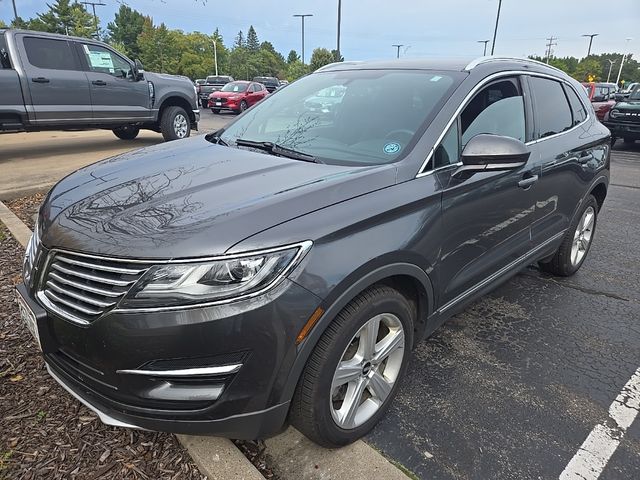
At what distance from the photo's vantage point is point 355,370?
2107 millimetres

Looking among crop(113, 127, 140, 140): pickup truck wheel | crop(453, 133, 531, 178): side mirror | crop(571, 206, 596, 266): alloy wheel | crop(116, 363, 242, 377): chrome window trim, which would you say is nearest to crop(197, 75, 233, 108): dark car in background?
crop(113, 127, 140, 140): pickup truck wheel

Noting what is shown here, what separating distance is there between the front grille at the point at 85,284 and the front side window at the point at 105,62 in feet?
28.0

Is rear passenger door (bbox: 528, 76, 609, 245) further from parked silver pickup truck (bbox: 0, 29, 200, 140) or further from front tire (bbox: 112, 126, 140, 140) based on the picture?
front tire (bbox: 112, 126, 140, 140)

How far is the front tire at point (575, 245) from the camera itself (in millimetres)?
3984

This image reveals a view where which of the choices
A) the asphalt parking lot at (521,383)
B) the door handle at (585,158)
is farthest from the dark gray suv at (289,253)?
the door handle at (585,158)

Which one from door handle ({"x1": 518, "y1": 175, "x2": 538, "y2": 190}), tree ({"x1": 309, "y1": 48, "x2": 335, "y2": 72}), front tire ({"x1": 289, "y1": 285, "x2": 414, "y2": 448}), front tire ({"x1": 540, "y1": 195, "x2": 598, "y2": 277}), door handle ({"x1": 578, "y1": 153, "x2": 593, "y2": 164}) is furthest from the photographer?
tree ({"x1": 309, "y1": 48, "x2": 335, "y2": 72})

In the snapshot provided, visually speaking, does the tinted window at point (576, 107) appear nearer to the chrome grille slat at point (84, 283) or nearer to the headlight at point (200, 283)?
the headlight at point (200, 283)

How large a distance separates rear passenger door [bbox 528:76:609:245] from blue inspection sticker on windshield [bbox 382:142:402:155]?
1245 millimetres

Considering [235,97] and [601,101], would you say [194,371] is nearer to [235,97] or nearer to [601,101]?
[601,101]

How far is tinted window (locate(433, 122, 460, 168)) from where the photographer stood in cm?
242

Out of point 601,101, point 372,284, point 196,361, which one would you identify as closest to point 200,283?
point 196,361

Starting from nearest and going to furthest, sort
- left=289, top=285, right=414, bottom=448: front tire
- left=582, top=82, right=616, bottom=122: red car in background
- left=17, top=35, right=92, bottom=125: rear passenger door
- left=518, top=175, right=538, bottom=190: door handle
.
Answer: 1. left=289, top=285, right=414, bottom=448: front tire
2. left=518, top=175, right=538, bottom=190: door handle
3. left=17, top=35, right=92, bottom=125: rear passenger door
4. left=582, top=82, right=616, bottom=122: red car in background

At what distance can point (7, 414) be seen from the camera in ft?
7.50

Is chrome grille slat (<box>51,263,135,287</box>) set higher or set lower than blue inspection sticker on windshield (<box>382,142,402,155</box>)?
lower
